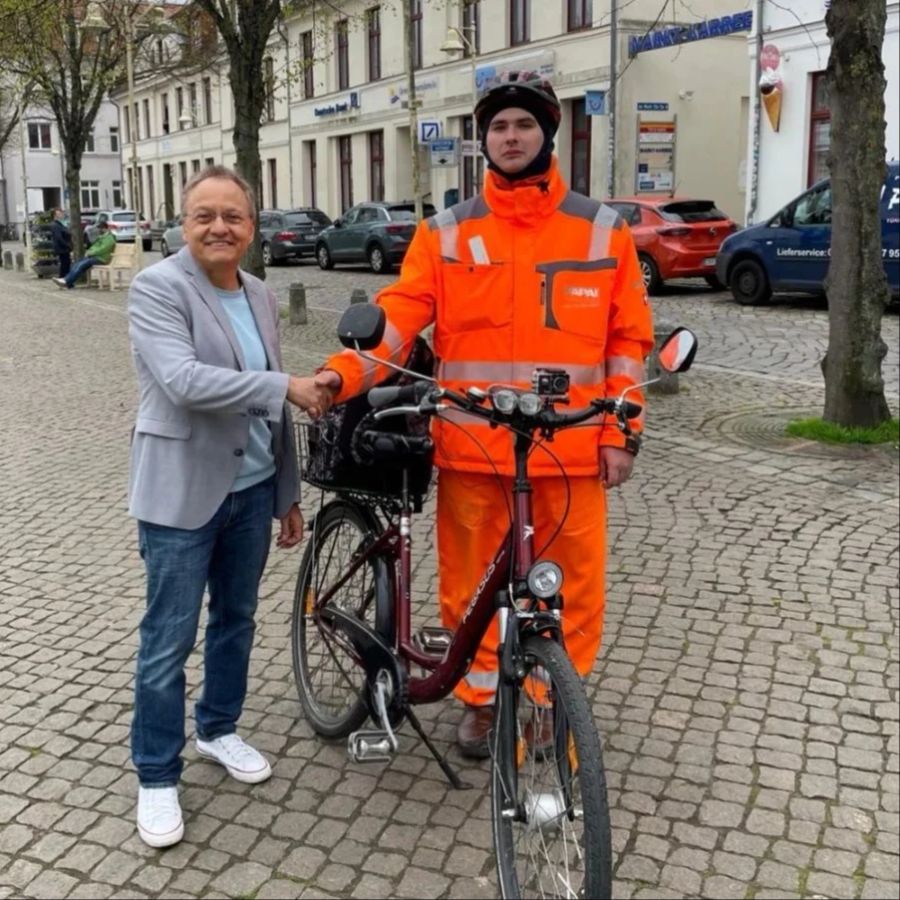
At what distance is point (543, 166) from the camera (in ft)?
10.9

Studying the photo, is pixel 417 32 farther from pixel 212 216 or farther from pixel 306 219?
pixel 212 216

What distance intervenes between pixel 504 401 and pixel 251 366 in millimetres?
821

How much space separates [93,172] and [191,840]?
240 ft

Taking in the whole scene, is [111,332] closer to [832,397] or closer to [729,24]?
[832,397]

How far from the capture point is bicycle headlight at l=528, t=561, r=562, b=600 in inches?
111

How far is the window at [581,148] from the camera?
29.2m

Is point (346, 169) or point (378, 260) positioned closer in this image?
point (378, 260)

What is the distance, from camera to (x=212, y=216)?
3.15 meters

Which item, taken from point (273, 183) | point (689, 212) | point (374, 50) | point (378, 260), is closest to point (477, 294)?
point (689, 212)

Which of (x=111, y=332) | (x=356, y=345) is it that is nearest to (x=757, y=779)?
(x=356, y=345)

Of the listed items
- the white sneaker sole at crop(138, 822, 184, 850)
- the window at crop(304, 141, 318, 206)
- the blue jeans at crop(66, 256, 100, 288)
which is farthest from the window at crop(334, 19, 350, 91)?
the white sneaker sole at crop(138, 822, 184, 850)

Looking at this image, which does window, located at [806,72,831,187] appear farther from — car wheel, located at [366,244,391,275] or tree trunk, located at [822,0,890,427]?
tree trunk, located at [822,0,890,427]

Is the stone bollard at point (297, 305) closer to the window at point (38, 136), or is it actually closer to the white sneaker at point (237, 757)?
the white sneaker at point (237, 757)

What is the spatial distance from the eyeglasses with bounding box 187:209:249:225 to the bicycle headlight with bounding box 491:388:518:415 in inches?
36.4
